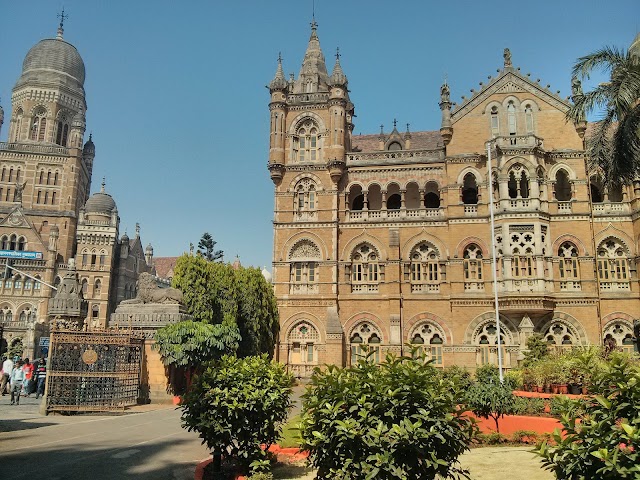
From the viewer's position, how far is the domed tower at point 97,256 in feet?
182

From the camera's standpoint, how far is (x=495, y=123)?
3484 centimetres

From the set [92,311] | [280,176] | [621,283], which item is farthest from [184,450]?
[92,311]

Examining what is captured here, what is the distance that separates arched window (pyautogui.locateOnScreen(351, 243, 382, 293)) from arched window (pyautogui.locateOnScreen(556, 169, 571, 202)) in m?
12.5

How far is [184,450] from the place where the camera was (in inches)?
495

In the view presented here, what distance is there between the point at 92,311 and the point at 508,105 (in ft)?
145

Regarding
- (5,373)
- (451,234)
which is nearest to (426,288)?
(451,234)

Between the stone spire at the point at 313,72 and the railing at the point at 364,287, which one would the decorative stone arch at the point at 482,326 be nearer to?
the railing at the point at 364,287

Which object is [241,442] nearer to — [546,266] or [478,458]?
[478,458]

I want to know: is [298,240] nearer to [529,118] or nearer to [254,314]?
[254,314]

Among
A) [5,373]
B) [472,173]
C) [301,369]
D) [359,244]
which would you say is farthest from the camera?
[359,244]

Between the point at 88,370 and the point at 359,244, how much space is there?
20434mm

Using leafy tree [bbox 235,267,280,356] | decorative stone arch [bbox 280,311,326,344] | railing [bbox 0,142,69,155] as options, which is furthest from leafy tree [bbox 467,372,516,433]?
railing [bbox 0,142,69,155]

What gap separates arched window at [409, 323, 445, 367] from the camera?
3306 centimetres

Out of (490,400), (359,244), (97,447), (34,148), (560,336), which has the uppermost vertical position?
(34,148)
